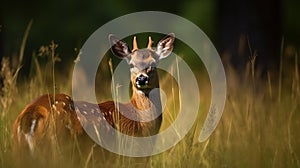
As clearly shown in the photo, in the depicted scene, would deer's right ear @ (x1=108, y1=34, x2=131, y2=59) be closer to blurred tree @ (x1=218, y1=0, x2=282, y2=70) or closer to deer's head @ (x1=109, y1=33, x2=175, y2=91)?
deer's head @ (x1=109, y1=33, x2=175, y2=91)

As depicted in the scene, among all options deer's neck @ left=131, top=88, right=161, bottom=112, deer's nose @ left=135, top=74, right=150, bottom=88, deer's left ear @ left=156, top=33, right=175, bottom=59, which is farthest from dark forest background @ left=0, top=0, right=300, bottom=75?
deer's nose @ left=135, top=74, right=150, bottom=88

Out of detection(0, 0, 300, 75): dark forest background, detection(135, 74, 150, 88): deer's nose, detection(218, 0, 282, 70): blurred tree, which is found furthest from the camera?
detection(0, 0, 300, 75): dark forest background

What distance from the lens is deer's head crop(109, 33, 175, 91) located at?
19.4ft

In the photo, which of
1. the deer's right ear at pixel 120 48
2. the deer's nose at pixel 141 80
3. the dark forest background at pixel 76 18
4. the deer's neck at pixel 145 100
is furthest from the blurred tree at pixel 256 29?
the deer's nose at pixel 141 80

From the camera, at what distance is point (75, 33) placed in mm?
17047

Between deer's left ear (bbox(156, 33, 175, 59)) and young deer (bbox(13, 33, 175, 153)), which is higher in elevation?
deer's left ear (bbox(156, 33, 175, 59))

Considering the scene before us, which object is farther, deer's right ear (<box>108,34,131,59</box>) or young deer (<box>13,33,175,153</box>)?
deer's right ear (<box>108,34,131,59</box>)

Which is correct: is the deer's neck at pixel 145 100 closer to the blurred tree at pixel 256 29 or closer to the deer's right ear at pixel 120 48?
the deer's right ear at pixel 120 48

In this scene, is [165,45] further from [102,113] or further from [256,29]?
[256,29]

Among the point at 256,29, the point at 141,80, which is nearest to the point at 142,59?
the point at 141,80

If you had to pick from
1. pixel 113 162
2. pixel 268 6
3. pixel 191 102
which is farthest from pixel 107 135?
pixel 268 6

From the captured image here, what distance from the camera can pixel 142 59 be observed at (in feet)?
19.6

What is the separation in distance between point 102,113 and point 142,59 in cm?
45

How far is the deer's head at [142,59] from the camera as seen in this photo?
5.92 meters
